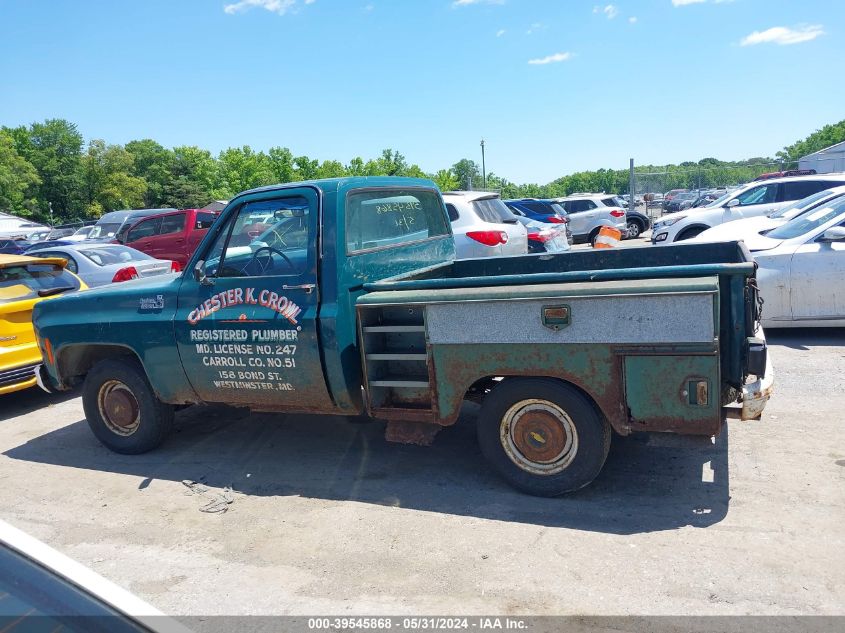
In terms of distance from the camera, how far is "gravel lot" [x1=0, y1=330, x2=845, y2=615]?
11.1 feet

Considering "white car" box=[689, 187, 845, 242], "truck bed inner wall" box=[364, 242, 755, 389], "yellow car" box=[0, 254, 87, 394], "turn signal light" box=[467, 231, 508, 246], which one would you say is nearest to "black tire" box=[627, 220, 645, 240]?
"white car" box=[689, 187, 845, 242]

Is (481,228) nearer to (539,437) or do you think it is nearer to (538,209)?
(539,437)

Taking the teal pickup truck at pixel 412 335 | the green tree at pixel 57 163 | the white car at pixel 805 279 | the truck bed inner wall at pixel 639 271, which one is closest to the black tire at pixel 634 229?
the white car at pixel 805 279

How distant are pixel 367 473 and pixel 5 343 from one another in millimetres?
4339

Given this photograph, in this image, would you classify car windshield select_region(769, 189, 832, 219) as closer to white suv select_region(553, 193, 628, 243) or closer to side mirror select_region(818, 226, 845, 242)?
side mirror select_region(818, 226, 845, 242)

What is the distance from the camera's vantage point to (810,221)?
8.28m

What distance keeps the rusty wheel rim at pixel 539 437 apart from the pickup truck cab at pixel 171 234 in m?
14.1

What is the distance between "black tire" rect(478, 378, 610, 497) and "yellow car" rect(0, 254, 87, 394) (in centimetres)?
497

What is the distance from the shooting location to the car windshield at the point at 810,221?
26.6 ft

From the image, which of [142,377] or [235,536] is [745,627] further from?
[142,377]

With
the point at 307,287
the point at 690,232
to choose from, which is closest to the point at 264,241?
the point at 307,287

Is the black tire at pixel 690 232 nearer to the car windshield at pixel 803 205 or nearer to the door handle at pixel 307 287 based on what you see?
the car windshield at pixel 803 205

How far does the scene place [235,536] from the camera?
4.24m

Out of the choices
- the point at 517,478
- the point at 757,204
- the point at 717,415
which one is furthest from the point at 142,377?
the point at 757,204
